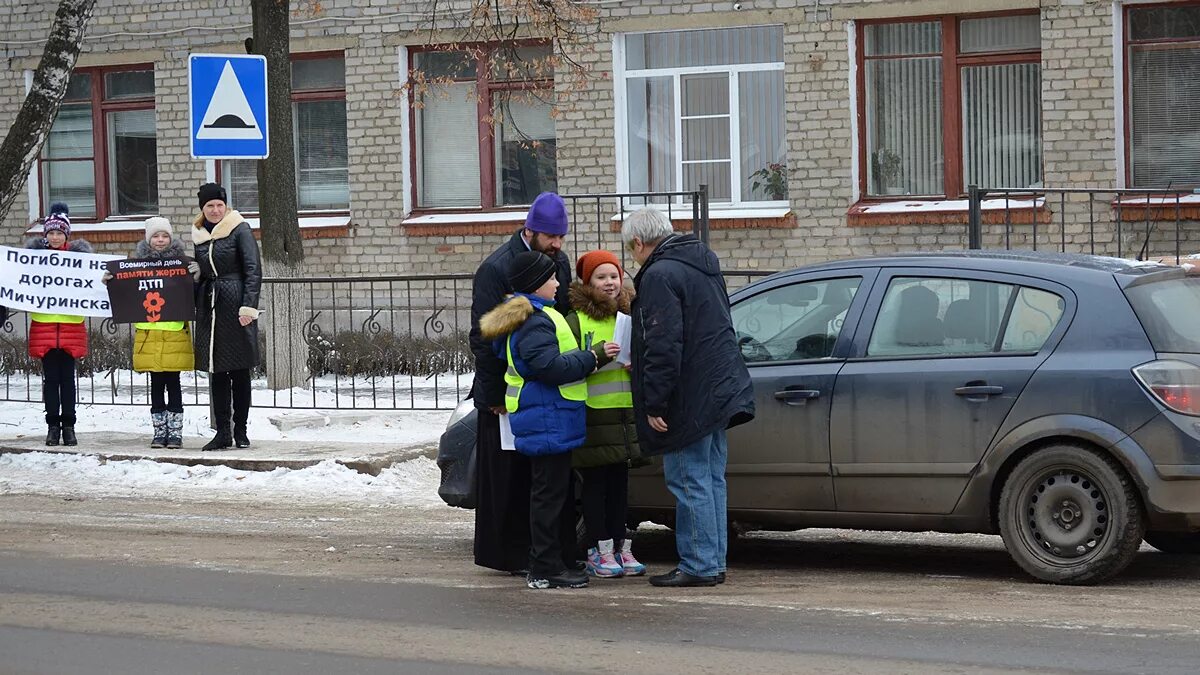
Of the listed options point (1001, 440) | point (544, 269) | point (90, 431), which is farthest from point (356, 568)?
point (90, 431)

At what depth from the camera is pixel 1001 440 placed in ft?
26.1

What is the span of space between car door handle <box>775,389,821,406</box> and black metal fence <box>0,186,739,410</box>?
6.10m

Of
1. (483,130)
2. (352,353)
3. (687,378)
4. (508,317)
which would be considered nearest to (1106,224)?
(483,130)

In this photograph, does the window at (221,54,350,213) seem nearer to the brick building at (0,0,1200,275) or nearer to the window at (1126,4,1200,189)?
the brick building at (0,0,1200,275)

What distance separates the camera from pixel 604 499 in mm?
8430

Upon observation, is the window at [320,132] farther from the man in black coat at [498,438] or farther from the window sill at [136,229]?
the man in black coat at [498,438]

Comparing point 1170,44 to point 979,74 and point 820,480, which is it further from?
point 820,480

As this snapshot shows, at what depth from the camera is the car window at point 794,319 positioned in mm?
8516

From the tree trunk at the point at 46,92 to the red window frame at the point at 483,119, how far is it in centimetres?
704

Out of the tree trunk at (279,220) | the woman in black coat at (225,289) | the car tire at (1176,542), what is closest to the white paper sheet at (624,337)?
the car tire at (1176,542)

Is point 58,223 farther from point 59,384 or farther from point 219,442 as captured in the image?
point 219,442

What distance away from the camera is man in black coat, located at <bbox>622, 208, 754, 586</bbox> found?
7.97 m

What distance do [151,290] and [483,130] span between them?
8.57 m

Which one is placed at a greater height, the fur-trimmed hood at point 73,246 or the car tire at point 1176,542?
the fur-trimmed hood at point 73,246
